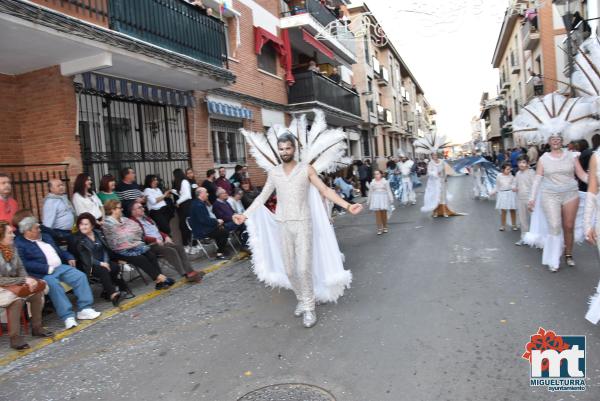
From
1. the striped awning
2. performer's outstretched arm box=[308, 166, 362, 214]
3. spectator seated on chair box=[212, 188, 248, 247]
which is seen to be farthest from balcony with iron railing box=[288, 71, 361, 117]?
performer's outstretched arm box=[308, 166, 362, 214]

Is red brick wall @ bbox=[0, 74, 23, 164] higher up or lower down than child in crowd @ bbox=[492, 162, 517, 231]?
higher up

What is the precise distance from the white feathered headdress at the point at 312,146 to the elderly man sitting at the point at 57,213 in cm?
291

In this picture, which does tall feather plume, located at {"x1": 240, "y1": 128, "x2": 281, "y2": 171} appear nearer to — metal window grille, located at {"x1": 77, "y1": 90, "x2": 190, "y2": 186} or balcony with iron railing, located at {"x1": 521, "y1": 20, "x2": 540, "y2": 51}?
metal window grille, located at {"x1": 77, "y1": 90, "x2": 190, "y2": 186}

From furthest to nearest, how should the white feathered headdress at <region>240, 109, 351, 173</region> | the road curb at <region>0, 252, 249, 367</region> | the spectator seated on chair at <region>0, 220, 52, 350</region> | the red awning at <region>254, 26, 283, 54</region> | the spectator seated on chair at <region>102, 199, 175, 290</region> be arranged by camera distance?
1. the red awning at <region>254, 26, 283, 54</region>
2. the spectator seated on chair at <region>102, 199, 175, 290</region>
3. the white feathered headdress at <region>240, 109, 351, 173</region>
4. the spectator seated on chair at <region>0, 220, 52, 350</region>
5. the road curb at <region>0, 252, 249, 367</region>

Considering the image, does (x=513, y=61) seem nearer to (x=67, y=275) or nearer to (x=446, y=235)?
(x=446, y=235)

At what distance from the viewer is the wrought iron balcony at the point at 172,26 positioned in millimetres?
8953

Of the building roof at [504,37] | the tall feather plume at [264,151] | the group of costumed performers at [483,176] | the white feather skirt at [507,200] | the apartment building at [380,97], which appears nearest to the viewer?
the tall feather plume at [264,151]

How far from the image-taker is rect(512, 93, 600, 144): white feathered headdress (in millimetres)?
7113

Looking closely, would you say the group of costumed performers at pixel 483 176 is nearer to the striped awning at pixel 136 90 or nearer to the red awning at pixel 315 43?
the red awning at pixel 315 43

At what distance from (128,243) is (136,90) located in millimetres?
4302

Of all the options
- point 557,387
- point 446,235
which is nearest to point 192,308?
point 557,387

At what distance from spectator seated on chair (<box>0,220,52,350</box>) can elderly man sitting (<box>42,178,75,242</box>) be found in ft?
4.23

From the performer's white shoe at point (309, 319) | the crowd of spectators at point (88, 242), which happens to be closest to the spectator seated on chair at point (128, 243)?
the crowd of spectators at point (88, 242)

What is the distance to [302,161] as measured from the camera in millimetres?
5426
